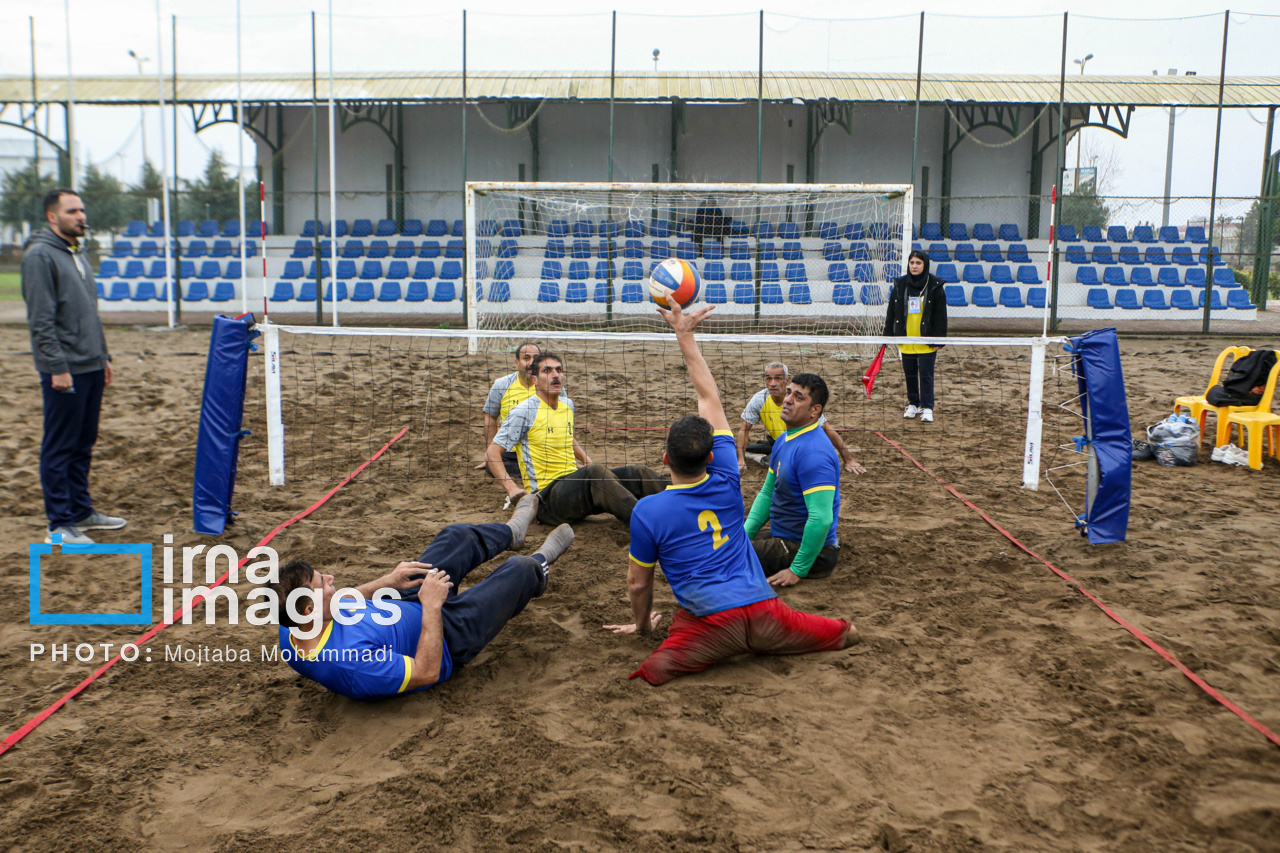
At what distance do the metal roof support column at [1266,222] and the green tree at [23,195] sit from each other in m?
28.0

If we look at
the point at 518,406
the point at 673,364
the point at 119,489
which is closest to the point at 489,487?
the point at 518,406

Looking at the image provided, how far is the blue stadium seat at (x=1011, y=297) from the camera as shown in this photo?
62.7ft

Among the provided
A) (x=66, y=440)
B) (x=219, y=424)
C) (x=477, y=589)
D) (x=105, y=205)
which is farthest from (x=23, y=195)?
(x=477, y=589)

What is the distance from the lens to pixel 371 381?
11.2 m

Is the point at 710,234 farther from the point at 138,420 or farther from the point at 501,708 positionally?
the point at 501,708

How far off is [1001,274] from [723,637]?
18.7m

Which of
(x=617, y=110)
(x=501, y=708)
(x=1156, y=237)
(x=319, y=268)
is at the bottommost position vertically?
(x=501, y=708)

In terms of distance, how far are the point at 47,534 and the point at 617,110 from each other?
19.2m

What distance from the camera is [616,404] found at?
33.9 ft

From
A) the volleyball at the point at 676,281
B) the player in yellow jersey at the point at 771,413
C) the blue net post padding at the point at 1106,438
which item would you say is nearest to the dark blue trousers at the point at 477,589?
the volleyball at the point at 676,281

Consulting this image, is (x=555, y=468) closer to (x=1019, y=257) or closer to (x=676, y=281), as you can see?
(x=676, y=281)

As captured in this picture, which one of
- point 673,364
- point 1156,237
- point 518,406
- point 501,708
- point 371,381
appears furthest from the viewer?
point 1156,237

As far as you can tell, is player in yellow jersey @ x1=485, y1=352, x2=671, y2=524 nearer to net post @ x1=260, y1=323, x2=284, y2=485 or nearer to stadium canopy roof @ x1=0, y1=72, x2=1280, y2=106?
net post @ x1=260, y1=323, x2=284, y2=485

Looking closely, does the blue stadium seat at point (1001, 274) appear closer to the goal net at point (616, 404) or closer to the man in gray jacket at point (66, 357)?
the goal net at point (616, 404)
